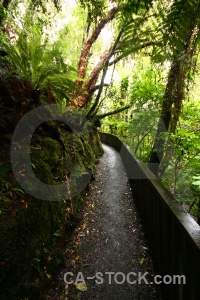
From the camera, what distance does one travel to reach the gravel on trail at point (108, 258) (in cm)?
254

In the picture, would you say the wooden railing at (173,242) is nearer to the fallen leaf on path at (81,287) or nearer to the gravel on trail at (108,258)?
the gravel on trail at (108,258)

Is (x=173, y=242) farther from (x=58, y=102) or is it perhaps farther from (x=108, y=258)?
(x=58, y=102)

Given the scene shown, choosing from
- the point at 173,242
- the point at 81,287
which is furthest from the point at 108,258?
the point at 173,242

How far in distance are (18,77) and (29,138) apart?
1116mm

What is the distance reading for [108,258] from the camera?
10.4 ft

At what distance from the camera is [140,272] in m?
2.88

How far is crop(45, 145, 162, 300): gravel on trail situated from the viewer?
2537mm

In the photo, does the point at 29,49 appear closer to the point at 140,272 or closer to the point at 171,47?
the point at 171,47

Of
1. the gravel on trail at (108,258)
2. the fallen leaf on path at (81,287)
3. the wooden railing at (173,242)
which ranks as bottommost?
the fallen leaf on path at (81,287)

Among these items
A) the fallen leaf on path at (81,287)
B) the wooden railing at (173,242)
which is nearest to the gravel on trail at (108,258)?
the fallen leaf on path at (81,287)

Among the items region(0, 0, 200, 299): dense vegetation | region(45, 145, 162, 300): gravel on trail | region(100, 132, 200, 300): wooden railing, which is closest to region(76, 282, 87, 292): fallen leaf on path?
region(45, 145, 162, 300): gravel on trail

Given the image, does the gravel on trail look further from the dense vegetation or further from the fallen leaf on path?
the dense vegetation

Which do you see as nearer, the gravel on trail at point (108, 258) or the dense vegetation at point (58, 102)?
the dense vegetation at point (58, 102)

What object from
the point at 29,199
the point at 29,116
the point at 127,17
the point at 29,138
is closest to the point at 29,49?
the point at 29,116
